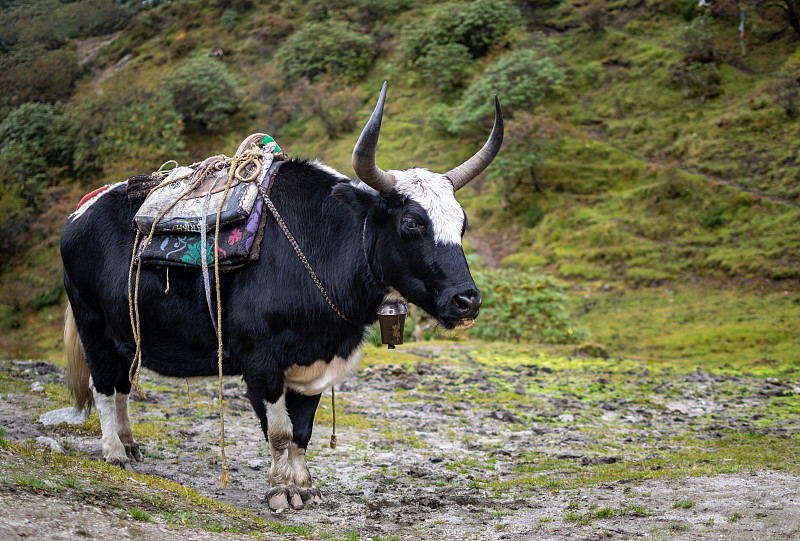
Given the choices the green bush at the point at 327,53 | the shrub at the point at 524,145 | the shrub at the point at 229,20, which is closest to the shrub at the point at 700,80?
the shrub at the point at 524,145

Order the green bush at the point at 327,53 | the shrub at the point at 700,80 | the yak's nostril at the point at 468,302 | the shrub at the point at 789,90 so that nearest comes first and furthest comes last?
the yak's nostril at the point at 468,302 → the shrub at the point at 789,90 → the shrub at the point at 700,80 → the green bush at the point at 327,53

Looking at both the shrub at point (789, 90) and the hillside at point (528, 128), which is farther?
the shrub at point (789, 90)

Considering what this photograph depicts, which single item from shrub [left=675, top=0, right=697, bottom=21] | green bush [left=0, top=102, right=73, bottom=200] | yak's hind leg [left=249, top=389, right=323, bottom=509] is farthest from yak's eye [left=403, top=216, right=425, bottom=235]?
shrub [left=675, top=0, right=697, bottom=21]

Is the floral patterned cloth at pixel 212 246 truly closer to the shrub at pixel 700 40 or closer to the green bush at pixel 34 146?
the shrub at pixel 700 40

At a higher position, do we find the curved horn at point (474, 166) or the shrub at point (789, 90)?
the shrub at point (789, 90)

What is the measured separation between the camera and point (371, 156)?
4402 millimetres

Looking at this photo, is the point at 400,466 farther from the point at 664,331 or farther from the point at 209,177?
the point at 664,331

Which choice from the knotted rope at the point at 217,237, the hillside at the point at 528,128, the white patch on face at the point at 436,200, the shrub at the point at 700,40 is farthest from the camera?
the shrub at the point at 700,40

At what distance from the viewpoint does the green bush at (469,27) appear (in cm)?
3089

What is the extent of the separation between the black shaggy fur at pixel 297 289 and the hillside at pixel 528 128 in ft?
35.7

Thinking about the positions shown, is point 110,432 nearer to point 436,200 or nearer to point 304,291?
point 304,291

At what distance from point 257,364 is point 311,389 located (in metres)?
0.48

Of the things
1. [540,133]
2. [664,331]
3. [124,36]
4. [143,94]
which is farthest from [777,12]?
[124,36]

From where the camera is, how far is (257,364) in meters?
4.81
